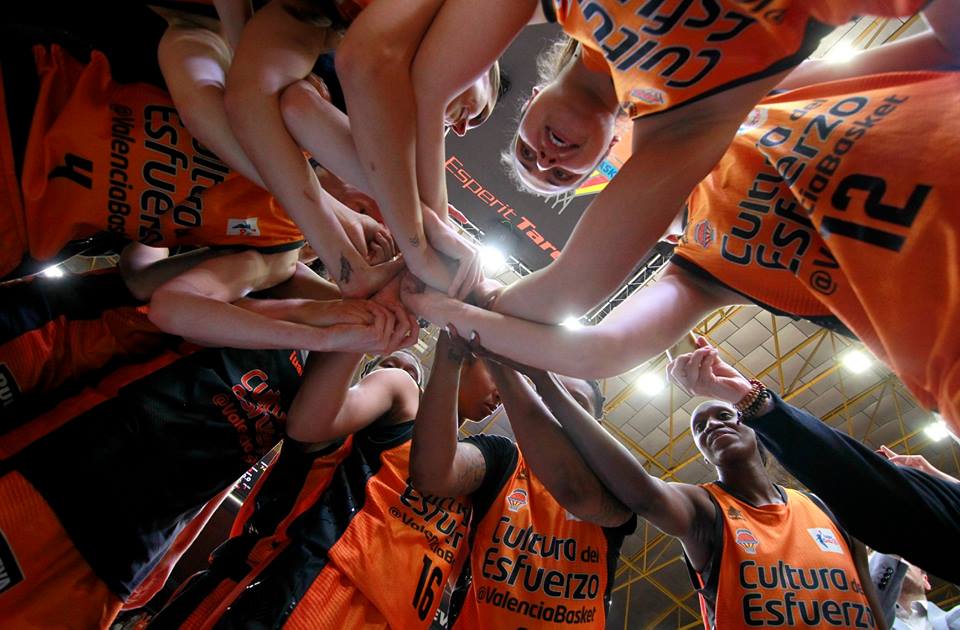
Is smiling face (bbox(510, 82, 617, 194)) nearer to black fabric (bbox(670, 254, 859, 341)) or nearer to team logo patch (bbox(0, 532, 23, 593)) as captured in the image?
black fabric (bbox(670, 254, 859, 341))

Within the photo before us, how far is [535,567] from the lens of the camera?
190 centimetres

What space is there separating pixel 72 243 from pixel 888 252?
201 centimetres

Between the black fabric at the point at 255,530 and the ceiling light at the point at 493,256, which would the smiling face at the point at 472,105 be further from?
the ceiling light at the point at 493,256

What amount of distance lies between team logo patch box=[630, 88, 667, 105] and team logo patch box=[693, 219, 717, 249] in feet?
1.43

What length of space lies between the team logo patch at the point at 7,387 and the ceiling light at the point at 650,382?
7646 mm

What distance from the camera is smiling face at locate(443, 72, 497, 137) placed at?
1616mm

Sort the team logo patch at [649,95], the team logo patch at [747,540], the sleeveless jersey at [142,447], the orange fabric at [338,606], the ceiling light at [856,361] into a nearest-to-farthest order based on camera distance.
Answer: the team logo patch at [649,95], the sleeveless jersey at [142,447], the orange fabric at [338,606], the team logo patch at [747,540], the ceiling light at [856,361]

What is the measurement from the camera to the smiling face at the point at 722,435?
2.46 metres

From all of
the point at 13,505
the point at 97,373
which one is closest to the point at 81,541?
the point at 13,505

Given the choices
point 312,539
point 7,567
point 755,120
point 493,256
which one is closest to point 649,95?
point 755,120

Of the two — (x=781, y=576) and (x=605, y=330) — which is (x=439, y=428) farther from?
(x=781, y=576)

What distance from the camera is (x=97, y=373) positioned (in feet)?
5.42

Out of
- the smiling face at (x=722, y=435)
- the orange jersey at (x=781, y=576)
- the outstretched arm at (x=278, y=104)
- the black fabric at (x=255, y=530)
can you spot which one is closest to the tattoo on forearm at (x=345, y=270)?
the outstretched arm at (x=278, y=104)

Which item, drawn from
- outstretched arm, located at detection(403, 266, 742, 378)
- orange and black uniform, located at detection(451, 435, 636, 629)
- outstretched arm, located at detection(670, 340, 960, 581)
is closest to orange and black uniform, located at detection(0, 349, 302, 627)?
outstretched arm, located at detection(403, 266, 742, 378)
